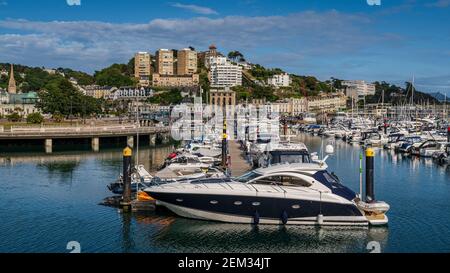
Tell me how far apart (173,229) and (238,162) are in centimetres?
1878

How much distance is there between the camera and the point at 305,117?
132 meters

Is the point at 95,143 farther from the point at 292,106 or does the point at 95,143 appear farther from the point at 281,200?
the point at 292,106

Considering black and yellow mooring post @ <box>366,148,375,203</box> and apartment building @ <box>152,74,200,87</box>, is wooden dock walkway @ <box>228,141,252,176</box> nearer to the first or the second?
black and yellow mooring post @ <box>366,148,375,203</box>

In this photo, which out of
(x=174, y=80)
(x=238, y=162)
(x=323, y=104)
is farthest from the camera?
(x=174, y=80)

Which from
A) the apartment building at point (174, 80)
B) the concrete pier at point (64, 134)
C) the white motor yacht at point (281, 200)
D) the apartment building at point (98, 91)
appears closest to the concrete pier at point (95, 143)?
the concrete pier at point (64, 134)

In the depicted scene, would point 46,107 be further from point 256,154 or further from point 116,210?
point 116,210

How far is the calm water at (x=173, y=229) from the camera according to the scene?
18.8 m

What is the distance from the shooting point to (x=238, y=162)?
39.3 m

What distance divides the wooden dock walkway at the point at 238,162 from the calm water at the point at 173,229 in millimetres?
6935

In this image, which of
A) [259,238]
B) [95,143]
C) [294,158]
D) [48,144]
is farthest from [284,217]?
[95,143]

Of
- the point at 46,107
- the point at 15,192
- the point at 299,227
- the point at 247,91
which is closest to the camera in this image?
the point at 299,227

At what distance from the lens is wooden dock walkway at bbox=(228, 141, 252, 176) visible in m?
34.0
